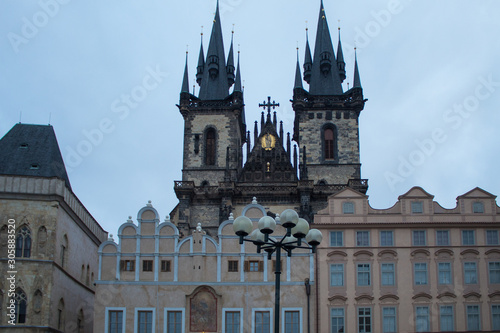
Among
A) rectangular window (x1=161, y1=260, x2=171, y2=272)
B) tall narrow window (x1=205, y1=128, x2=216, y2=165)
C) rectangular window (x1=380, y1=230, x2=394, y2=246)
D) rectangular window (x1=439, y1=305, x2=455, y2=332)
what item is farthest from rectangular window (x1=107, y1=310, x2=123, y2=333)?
tall narrow window (x1=205, y1=128, x2=216, y2=165)

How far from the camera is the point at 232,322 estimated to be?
34.8m

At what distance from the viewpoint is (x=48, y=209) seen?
35625 millimetres

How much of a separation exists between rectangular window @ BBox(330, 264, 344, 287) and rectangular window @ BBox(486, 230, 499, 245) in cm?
776

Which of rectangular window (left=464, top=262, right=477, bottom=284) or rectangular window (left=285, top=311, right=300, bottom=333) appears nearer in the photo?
rectangular window (left=285, top=311, right=300, bottom=333)

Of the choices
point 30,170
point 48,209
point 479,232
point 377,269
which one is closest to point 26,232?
point 48,209

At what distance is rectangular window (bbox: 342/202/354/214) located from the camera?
1458 inches

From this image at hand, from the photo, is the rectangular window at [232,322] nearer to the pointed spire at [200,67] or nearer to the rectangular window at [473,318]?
the rectangular window at [473,318]

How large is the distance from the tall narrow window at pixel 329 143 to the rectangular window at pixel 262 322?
29690 millimetres

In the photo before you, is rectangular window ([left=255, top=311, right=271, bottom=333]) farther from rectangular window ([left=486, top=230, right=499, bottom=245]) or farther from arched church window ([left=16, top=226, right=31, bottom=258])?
rectangular window ([left=486, top=230, right=499, bottom=245])

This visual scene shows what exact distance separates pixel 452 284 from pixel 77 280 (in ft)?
68.2

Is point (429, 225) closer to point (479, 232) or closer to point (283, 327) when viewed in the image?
point (479, 232)

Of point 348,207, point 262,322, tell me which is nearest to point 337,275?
point 348,207

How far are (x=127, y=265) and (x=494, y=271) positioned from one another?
18.8 m

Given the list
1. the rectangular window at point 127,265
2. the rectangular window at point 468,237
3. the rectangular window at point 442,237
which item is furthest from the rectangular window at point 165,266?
the rectangular window at point 468,237
